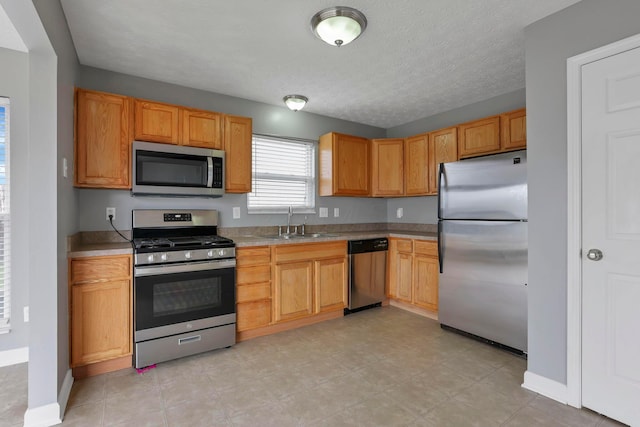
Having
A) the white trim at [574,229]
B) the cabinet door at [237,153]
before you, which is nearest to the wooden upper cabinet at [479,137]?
the white trim at [574,229]

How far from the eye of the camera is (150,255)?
97.9 inches

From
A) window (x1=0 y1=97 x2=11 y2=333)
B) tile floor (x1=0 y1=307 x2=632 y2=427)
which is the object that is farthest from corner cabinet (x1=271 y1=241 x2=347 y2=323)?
window (x1=0 y1=97 x2=11 y2=333)

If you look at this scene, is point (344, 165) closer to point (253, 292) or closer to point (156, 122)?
point (253, 292)

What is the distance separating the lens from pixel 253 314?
3043 millimetres

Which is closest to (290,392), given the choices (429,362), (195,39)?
(429,362)

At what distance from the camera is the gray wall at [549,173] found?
1995 mm

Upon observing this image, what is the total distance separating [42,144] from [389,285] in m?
3.62

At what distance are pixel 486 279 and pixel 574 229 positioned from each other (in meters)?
1.06

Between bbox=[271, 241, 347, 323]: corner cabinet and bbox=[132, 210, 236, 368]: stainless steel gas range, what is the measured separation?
Answer: 0.49 m

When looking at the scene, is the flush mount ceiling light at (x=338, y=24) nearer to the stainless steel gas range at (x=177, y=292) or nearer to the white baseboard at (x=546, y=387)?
the stainless steel gas range at (x=177, y=292)

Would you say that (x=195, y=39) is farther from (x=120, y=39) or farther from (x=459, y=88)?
(x=459, y=88)

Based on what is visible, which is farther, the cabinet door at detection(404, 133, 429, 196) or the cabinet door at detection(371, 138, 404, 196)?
the cabinet door at detection(371, 138, 404, 196)

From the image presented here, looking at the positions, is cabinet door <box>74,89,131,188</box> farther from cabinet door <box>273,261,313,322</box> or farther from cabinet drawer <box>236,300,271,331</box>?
cabinet door <box>273,261,313,322</box>

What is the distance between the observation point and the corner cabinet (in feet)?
10.5
